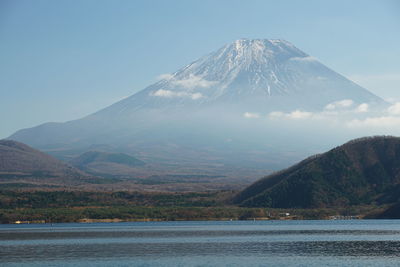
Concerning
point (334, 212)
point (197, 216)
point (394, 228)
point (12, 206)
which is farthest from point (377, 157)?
point (12, 206)

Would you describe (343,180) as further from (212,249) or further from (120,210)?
(212,249)

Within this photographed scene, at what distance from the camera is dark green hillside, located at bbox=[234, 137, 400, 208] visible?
15562cm

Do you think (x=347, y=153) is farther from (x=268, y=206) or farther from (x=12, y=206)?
(x=12, y=206)

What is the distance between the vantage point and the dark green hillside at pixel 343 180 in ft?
511

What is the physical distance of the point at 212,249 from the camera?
251ft

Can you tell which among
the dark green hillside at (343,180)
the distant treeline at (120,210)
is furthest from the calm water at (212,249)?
the dark green hillside at (343,180)

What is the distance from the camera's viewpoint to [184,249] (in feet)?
253

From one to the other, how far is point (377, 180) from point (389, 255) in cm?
9756

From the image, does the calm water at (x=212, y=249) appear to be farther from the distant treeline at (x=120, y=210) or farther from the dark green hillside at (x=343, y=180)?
the dark green hillside at (x=343, y=180)

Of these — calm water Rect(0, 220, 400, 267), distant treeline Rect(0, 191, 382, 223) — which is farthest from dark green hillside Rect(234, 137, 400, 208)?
calm water Rect(0, 220, 400, 267)

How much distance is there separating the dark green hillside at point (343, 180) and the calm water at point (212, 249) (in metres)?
51.3

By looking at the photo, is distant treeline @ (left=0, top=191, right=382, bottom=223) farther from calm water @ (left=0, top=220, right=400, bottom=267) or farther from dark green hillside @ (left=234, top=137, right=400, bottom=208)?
calm water @ (left=0, top=220, right=400, bottom=267)

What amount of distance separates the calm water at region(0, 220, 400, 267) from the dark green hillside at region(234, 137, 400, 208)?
168ft

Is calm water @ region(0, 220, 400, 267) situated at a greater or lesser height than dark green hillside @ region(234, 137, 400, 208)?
lesser
